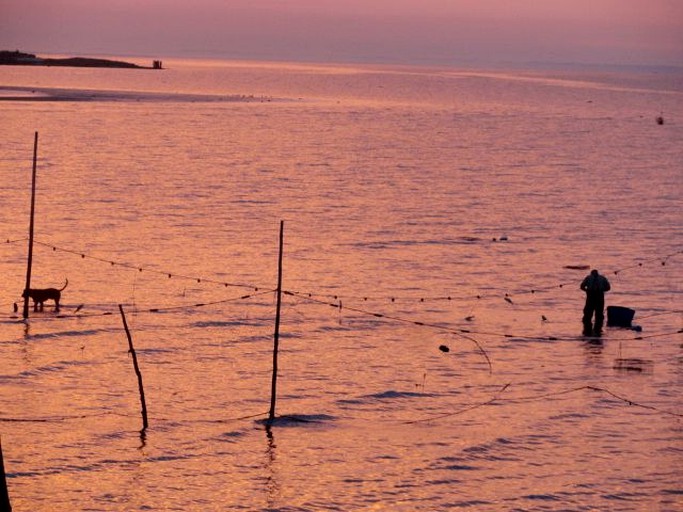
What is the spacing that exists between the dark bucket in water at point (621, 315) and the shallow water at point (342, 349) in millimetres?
684

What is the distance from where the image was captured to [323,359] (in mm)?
29188

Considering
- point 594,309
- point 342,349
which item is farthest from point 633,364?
point 342,349

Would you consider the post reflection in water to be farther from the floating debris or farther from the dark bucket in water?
the dark bucket in water

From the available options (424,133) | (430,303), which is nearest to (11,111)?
(424,133)

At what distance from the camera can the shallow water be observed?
70.3 ft

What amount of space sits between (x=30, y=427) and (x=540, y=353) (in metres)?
12.9

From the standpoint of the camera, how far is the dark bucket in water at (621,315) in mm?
32531

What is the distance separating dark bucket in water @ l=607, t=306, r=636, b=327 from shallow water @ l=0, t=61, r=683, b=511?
0.68 m

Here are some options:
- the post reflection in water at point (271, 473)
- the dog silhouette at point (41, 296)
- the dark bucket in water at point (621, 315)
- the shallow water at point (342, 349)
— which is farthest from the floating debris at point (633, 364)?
the dog silhouette at point (41, 296)

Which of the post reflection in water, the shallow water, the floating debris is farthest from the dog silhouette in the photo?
the floating debris

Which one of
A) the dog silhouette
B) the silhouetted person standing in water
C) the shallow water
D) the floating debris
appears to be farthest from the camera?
the dog silhouette

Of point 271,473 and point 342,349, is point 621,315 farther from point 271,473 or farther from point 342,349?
point 271,473

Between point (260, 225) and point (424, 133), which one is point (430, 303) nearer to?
point (260, 225)

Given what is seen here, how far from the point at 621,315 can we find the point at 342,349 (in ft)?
26.0
